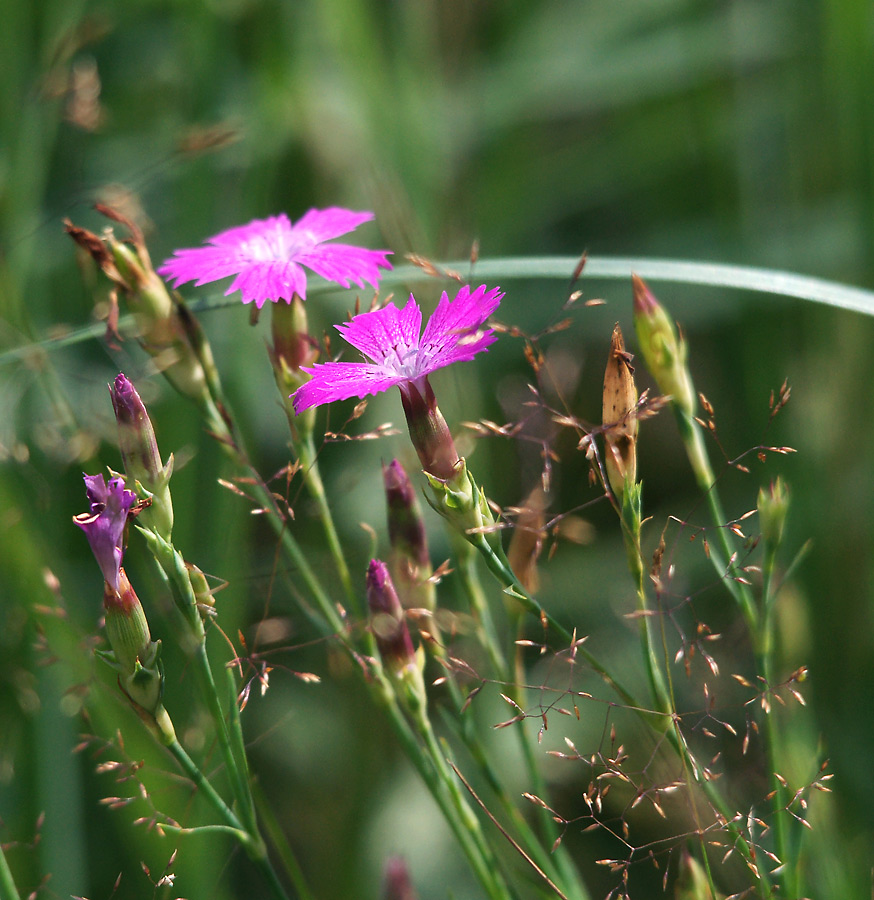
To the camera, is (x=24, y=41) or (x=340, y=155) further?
(x=340, y=155)

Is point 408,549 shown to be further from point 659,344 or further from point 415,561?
point 659,344

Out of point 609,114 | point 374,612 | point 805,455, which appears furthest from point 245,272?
point 609,114

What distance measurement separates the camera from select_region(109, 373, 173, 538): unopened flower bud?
16.6 inches

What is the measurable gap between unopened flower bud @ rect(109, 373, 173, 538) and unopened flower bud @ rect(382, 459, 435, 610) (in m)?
0.13

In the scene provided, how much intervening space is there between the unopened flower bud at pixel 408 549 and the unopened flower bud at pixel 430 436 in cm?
10

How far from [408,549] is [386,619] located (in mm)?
71

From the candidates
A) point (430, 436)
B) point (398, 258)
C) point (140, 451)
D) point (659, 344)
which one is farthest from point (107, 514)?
point (398, 258)

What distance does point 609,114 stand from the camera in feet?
4.33

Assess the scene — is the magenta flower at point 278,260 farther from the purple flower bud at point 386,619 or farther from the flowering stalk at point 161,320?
the purple flower bud at point 386,619

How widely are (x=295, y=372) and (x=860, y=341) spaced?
79 cm

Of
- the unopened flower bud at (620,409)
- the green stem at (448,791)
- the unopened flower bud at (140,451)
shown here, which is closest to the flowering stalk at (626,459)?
the unopened flower bud at (620,409)

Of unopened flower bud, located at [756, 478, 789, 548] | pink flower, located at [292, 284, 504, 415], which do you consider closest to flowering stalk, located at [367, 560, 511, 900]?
pink flower, located at [292, 284, 504, 415]

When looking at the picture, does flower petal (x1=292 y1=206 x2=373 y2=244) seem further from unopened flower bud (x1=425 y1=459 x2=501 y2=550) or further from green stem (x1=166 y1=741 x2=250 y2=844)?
green stem (x1=166 y1=741 x2=250 y2=844)

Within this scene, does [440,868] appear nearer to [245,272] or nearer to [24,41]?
[245,272]
